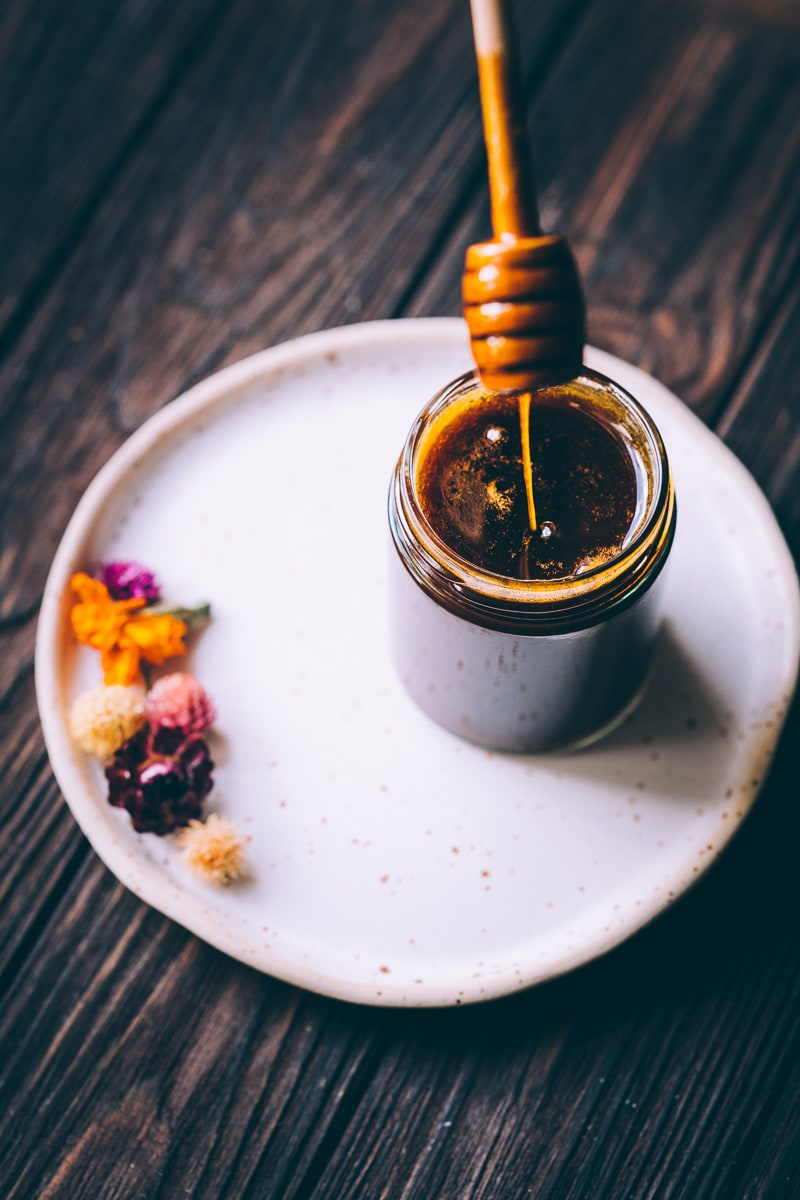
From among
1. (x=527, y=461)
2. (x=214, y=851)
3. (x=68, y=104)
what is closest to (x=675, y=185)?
(x=527, y=461)

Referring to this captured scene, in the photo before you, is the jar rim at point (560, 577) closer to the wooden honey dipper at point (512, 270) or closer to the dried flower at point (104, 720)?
the wooden honey dipper at point (512, 270)

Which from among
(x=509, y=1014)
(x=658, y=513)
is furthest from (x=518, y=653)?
(x=509, y=1014)

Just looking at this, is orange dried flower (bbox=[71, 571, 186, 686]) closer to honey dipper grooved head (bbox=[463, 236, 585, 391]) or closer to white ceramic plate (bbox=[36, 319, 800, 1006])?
white ceramic plate (bbox=[36, 319, 800, 1006])

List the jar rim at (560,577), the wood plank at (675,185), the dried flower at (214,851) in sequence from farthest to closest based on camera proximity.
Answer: the wood plank at (675,185), the dried flower at (214,851), the jar rim at (560,577)

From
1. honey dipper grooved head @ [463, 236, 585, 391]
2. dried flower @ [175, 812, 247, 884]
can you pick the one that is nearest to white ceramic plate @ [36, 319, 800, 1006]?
dried flower @ [175, 812, 247, 884]

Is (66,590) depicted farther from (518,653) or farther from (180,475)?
(518,653)

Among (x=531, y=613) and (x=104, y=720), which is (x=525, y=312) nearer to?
(x=531, y=613)

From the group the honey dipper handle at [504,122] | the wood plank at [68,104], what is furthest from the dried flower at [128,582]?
the honey dipper handle at [504,122]
